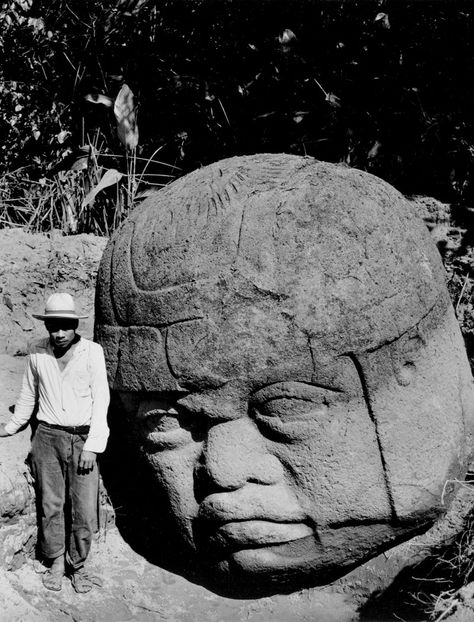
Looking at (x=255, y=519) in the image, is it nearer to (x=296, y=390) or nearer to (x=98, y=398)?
(x=296, y=390)

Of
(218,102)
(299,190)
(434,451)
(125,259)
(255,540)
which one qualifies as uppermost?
(218,102)

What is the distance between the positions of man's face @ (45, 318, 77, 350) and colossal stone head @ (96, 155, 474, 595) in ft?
0.73

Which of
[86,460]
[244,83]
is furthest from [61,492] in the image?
[244,83]

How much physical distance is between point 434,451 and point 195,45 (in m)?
3.85

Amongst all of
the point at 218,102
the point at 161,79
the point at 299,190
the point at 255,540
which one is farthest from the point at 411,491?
the point at 161,79

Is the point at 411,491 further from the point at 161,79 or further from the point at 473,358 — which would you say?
the point at 161,79

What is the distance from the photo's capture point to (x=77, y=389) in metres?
3.60

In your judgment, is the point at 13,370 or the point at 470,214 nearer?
the point at 13,370

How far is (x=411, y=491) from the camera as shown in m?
3.43

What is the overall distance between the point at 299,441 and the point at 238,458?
0.84 feet

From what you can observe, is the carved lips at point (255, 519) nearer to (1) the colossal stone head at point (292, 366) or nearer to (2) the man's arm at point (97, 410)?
(1) the colossal stone head at point (292, 366)

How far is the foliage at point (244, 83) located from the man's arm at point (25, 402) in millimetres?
2316

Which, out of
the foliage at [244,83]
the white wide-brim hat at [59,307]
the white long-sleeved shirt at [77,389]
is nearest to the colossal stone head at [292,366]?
the white long-sleeved shirt at [77,389]

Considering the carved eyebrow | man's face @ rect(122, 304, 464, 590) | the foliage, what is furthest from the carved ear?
the foliage
